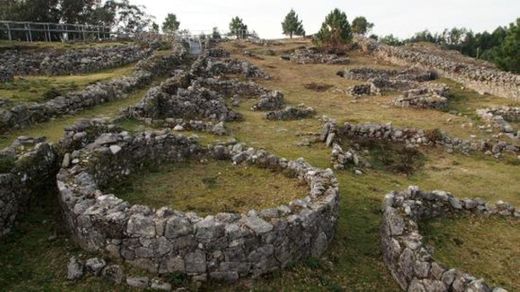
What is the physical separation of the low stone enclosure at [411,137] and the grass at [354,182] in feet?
1.97

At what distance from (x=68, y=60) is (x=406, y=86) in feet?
101

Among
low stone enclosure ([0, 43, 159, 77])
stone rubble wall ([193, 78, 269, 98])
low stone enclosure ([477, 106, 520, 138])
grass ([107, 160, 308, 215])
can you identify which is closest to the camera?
grass ([107, 160, 308, 215])

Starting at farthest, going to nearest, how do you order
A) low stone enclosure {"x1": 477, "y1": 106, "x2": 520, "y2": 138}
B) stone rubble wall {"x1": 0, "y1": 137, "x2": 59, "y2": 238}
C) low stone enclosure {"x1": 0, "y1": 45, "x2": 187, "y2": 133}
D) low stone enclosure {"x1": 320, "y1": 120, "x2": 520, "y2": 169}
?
low stone enclosure {"x1": 477, "y1": 106, "x2": 520, "y2": 138}, low stone enclosure {"x1": 320, "y1": 120, "x2": 520, "y2": 169}, low stone enclosure {"x1": 0, "y1": 45, "x2": 187, "y2": 133}, stone rubble wall {"x1": 0, "y1": 137, "x2": 59, "y2": 238}

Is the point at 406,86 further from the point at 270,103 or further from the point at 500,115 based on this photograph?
the point at 270,103

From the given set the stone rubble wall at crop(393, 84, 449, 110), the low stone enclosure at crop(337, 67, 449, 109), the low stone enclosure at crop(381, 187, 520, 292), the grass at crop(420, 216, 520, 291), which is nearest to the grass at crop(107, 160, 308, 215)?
the low stone enclosure at crop(381, 187, 520, 292)

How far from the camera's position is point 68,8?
3056 inches

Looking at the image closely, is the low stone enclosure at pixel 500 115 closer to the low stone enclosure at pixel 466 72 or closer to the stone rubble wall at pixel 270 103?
the low stone enclosure at pixel 466 72

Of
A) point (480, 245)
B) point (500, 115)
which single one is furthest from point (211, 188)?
point (500, 115)

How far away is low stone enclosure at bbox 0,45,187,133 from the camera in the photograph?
70.9 feet

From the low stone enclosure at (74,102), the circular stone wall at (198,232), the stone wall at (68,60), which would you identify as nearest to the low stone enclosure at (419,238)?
the circular stone wall at (198,232)

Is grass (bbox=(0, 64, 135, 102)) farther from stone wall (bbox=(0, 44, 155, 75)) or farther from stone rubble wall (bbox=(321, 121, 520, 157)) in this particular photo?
stone rubble wall (bbox=(321, 121, 520, 157))

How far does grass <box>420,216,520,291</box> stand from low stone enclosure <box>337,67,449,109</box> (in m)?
20.0

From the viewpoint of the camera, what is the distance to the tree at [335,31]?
69.2 meters

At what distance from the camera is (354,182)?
18.8 meters
